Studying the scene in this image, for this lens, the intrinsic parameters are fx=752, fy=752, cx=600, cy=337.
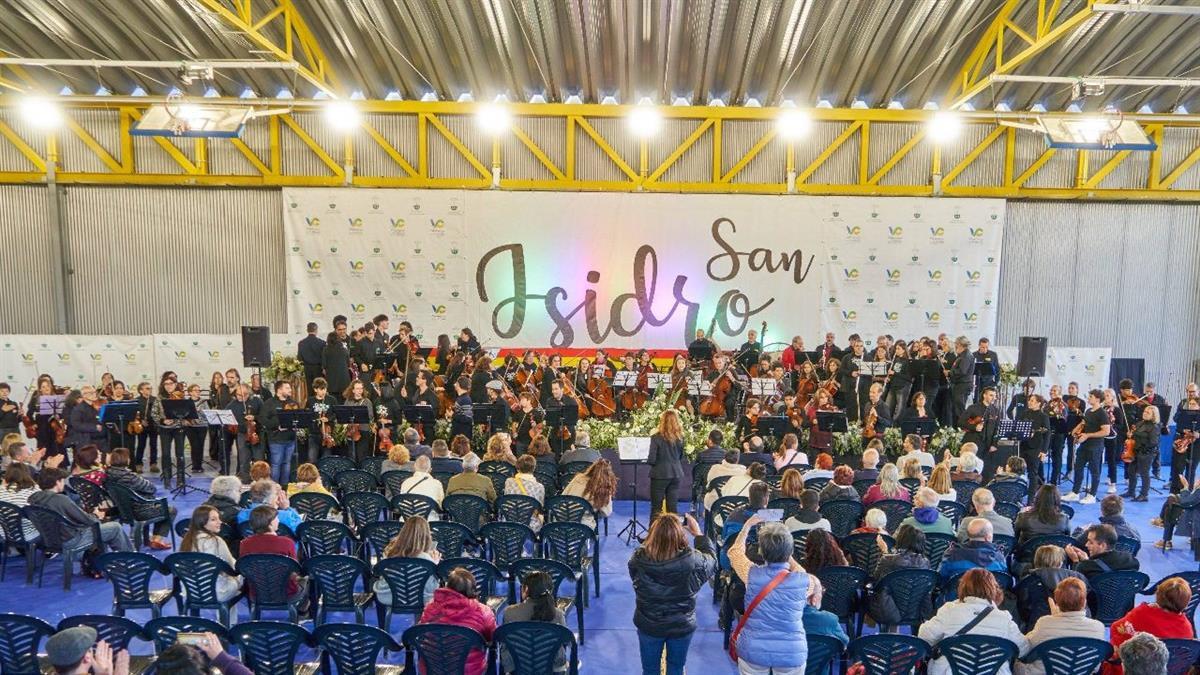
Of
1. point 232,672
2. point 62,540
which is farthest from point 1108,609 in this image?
point 62,540

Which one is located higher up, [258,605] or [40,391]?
[40,391]

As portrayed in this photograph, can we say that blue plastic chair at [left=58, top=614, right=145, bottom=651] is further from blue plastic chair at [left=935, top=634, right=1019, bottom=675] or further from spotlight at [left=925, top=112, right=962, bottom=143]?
spotlight at [left=925, top=112, right=962, bottom=143]

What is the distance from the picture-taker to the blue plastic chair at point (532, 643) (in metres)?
4.79

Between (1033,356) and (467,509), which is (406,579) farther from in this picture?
(1033,356)

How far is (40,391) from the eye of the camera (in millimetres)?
12703

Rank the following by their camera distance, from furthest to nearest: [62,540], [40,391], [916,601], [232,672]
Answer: [40,391]
[62,540]
[916,601]
[232,672]

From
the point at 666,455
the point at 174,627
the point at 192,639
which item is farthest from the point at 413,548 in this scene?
the point at 666,455

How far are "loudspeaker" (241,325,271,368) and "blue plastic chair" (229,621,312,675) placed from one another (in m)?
11.2

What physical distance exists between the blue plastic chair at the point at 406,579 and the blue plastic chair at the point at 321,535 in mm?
1030

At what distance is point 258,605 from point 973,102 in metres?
17.9

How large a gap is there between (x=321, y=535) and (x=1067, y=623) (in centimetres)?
608

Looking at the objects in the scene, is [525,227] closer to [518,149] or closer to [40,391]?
[518,149]

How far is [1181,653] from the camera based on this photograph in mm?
4805

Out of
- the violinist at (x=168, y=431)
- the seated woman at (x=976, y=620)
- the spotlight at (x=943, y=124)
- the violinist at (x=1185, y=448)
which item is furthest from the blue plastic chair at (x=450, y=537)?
the spotlight at (x=943, y=124)
